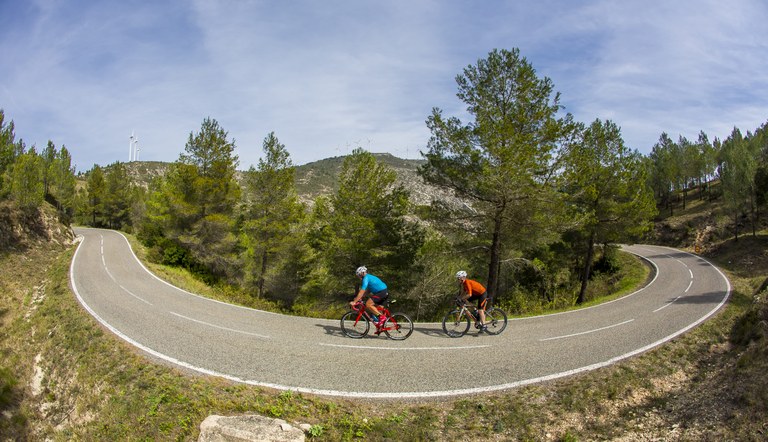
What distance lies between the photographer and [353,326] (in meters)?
11.2

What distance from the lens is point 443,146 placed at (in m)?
15.0

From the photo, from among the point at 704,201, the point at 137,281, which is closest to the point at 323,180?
the point at 704,201

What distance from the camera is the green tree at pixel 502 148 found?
532 inches

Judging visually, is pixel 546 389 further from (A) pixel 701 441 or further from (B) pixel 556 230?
(B) pixel 556 230

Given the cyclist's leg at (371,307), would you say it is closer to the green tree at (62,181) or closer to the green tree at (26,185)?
the green tree at (26,185)

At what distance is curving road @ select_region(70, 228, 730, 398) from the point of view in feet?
24.5

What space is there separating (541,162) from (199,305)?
14.1 meters

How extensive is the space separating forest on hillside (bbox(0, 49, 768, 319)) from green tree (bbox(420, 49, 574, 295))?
2.0 inches

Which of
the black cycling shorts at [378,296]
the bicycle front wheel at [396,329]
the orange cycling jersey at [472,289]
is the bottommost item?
the bicycle front wheel at [396,329]

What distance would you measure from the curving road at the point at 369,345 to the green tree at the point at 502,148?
14.5 ft

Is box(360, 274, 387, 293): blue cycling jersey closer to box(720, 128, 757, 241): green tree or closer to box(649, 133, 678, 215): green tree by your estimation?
box(720, 128, 757, 241): green tree

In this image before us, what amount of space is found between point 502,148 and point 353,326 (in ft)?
26.6

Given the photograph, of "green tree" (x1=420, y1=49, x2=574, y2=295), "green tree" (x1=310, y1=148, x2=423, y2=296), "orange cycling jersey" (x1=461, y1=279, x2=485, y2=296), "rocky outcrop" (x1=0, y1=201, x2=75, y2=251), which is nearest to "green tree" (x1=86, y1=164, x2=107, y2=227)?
"rocky outcrop" (x1=0, y1=201, x2=75, y2=251)

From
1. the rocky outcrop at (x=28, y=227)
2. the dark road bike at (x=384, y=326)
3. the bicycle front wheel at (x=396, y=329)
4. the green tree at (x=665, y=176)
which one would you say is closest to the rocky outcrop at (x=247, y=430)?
the dark road bike at (x=384, y=326)
